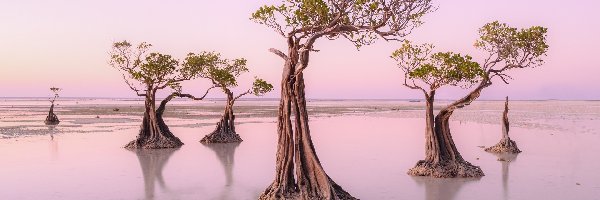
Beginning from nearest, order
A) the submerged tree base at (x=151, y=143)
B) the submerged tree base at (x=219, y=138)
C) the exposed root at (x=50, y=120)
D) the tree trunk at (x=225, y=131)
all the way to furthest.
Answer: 1. the submerged tree base at (x=151, y=143)
2. the submerged tree base at (x=219, y=138)
3. the tree trunk at (x=225, y=131)
4. the exposed root at (x=50, y=120)

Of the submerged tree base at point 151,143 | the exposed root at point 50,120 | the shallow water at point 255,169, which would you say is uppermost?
the exposed root at point 50,120

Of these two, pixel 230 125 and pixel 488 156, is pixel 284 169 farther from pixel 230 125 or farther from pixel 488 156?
pixel 230 125

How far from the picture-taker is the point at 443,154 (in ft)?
86.1

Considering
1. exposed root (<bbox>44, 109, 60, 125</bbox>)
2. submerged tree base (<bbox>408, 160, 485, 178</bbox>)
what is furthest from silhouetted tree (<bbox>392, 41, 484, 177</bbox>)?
exposed root (<bbox>44, 109, 60, 125</bbox>)

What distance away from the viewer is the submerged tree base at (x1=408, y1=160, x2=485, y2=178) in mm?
25484

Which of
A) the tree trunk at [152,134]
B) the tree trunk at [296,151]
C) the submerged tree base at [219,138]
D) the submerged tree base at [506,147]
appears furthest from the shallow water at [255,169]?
the tree trunk at [296,151]

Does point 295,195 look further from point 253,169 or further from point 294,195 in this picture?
point 253,169

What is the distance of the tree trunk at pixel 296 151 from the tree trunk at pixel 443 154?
894 cm

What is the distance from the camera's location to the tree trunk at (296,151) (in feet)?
58.7

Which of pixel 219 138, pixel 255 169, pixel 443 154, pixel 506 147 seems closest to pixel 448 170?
pixel 443 154

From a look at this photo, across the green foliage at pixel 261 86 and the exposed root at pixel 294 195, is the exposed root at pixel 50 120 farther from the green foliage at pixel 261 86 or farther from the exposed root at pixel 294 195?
the exposed root at pixel 294 195

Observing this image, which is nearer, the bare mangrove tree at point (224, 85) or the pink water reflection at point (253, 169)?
the pink water reflection at point (253, 169)

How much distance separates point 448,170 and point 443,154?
3.04 ft

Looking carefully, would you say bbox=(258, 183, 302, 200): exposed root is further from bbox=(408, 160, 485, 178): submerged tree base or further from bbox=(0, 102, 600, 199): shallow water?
bbox=(408, 160, 485, 178): submerged tree base
